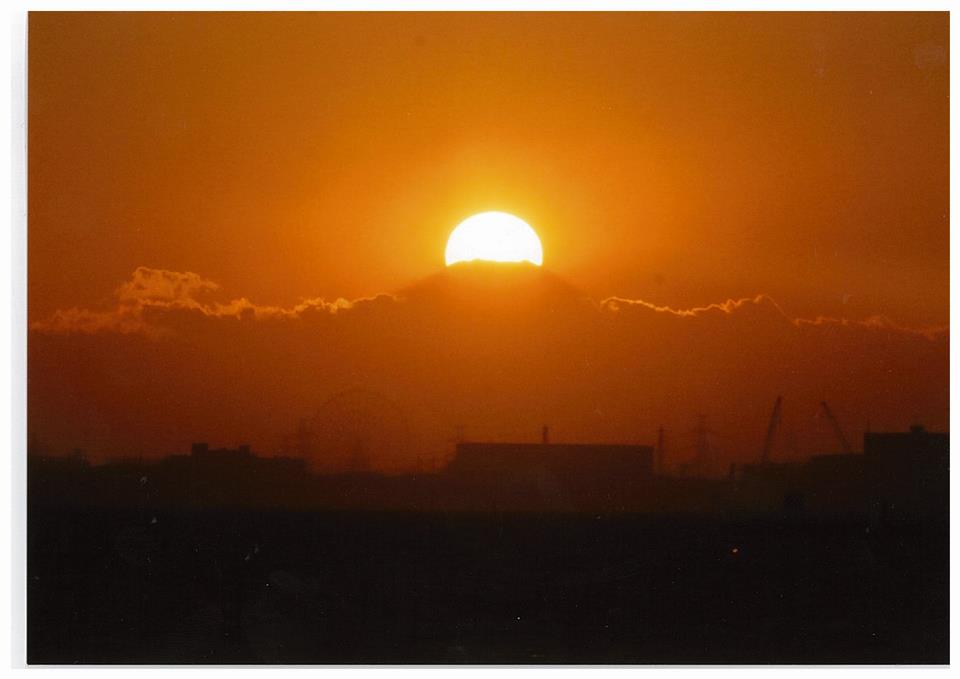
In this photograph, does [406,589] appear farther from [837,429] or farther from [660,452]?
[837,429]

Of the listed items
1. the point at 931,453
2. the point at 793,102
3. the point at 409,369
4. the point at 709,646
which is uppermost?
the point at 793,102

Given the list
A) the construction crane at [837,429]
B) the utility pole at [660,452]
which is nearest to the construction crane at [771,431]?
the construction crane at [837,429]

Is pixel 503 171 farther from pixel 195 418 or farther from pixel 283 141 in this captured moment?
pixel 195 418

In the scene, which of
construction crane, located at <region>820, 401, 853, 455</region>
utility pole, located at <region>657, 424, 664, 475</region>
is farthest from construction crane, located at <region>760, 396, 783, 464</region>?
utility pole, located at <region>657, 424, 664, 475</region>

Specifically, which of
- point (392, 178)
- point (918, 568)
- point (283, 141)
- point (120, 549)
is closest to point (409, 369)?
point (392, 178)

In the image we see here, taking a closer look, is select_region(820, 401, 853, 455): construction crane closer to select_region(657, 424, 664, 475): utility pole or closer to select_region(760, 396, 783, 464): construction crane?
select_region(760, 396, 783, 464): construction crane

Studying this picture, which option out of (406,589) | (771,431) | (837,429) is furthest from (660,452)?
(406,589)
